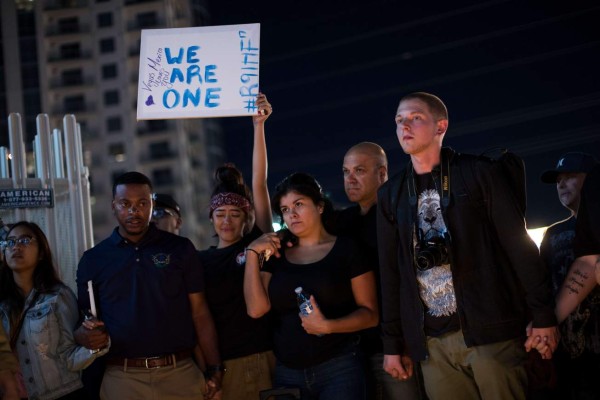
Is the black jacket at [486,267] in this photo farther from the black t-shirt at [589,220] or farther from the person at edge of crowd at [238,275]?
the person at edge of crowd at [238,275]

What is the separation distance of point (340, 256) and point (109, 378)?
1.63 metres

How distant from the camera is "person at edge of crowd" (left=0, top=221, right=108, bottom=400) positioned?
193 inches

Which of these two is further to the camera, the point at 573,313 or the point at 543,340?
the point at 573,313

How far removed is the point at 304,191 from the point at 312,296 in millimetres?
739

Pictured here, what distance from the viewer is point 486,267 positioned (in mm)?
4051

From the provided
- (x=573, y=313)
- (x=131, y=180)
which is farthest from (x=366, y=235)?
(x=131, y=180)

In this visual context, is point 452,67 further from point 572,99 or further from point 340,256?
point 340,256

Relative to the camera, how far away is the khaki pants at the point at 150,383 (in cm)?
489

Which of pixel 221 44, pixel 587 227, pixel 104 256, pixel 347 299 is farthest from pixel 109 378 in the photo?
pixel 587 227

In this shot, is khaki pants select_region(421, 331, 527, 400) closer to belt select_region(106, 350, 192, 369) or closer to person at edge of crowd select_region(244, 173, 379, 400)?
person at edge of crowd select_region(244, 173, 379, 400)

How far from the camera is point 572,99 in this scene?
964 inches

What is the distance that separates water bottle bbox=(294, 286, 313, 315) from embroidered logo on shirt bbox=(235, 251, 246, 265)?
0.84 metres

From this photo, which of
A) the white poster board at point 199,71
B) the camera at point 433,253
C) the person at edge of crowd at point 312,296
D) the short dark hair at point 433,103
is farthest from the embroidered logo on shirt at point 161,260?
the short dark hair at point 433,103

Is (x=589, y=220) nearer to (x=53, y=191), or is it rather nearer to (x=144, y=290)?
(x=144, y=290)
